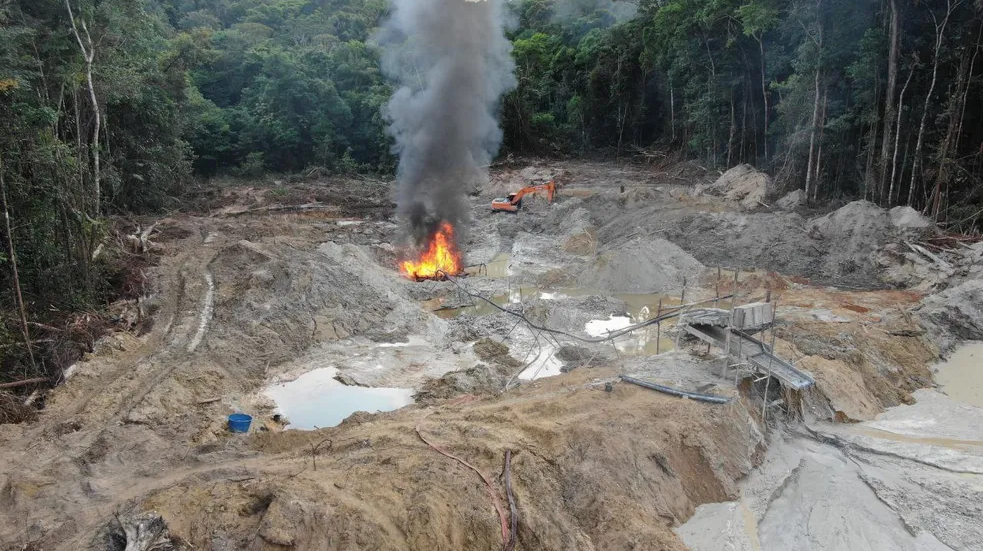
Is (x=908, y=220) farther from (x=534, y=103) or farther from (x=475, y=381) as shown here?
(x=534, y=103)

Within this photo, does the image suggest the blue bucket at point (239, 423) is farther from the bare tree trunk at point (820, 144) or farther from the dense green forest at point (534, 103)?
the bare tree trunk at point (820, 144)

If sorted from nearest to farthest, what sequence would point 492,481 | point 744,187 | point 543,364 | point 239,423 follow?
point 492,481 < point 239,423 < point 543,364 < point 744,187

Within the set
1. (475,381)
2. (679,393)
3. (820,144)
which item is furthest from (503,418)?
(820,144)

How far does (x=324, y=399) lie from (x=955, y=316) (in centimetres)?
1449

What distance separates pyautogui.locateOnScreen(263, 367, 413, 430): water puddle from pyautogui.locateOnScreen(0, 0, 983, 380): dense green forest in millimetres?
4786

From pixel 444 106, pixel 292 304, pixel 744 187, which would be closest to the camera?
pixel 292 304

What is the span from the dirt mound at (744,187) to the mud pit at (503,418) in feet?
16.3

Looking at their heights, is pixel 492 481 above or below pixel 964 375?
above

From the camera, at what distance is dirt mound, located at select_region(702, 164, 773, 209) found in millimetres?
24400

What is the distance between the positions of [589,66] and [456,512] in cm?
4475

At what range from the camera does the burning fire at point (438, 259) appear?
1995cm

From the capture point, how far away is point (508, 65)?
31328 millimetres

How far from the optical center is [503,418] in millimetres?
8883

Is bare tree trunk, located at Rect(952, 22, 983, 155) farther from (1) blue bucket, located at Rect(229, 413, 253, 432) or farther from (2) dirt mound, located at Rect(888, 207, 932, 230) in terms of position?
(1) blue bucket, located at Rect(229, 413, 253, 432)
